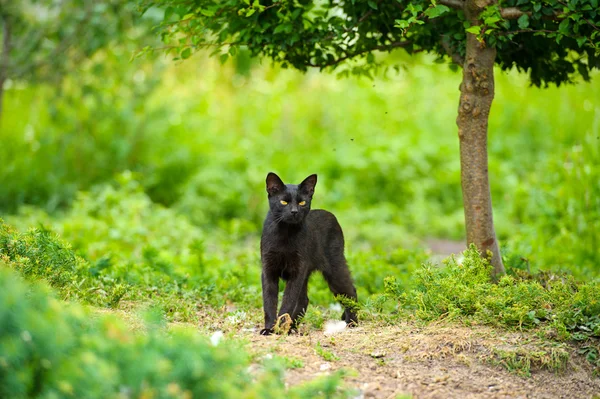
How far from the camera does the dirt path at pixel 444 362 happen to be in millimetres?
3455

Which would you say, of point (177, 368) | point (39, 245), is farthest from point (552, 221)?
point (177, 368)

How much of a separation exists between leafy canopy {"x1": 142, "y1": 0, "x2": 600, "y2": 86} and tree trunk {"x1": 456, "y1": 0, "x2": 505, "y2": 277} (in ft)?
0.49

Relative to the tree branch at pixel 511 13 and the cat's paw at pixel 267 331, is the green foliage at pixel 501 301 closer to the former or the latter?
the cat's paw at pixel 267 331

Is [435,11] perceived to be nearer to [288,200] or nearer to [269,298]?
[288,200]

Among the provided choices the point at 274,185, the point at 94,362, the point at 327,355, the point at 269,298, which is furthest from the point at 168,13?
the point at 94,362

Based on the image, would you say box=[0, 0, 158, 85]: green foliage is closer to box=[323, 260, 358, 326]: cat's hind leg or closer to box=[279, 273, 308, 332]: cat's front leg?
box=[323, 260, 358, 326]: cat's hind leg

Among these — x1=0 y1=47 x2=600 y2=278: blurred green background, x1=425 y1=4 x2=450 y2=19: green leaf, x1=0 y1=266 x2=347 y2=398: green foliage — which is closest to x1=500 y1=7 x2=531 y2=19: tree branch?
x1=425 y1=4 x2=450 y2=19: green leaf

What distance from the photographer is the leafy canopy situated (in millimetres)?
4141

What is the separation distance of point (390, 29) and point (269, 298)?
2.13 m

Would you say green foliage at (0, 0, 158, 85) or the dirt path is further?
green foliage at (0, 0, 158, 85)

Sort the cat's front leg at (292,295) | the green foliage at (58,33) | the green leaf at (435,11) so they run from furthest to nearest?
the green foliage at (58,33) → the cat's front leg at (292,295) → the green leaf at (435,11)

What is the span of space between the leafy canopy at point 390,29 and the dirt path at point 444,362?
5.81 ft

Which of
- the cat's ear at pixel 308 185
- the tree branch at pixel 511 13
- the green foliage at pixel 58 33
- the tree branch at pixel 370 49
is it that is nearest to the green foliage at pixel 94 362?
the cat's ear at pixel 308 185

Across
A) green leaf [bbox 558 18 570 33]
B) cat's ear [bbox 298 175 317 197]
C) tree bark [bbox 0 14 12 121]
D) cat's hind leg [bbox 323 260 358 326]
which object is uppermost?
tree bark [bbox 0 14 12 121]
